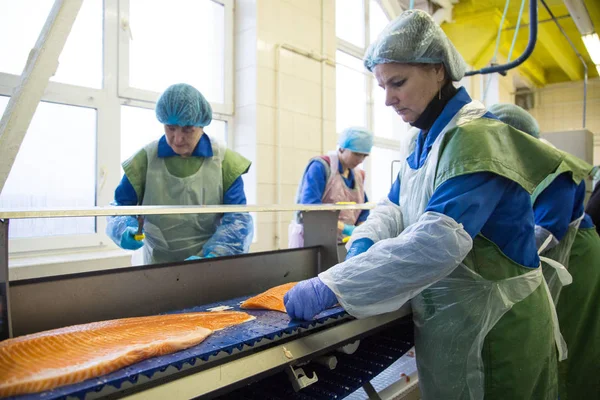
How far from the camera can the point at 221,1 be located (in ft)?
11.4

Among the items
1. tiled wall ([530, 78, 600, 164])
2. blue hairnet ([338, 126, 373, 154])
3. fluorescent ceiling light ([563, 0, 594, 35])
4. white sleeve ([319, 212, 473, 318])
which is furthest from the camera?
tiled wall ([530, 78, 600, 164])

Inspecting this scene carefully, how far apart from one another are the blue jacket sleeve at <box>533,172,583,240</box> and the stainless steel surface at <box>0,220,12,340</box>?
2184 mm

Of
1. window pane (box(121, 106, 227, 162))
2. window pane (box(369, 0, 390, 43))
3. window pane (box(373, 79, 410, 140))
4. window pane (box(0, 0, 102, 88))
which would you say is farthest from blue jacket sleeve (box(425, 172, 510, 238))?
window pane (box(369, 0, 390, 43))

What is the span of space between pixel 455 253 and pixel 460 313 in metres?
0.28

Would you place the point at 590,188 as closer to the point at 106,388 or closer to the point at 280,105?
the point at 280,105

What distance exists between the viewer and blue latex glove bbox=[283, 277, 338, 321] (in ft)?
3.85

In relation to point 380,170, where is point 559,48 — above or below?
above

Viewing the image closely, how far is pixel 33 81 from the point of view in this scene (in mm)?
1669

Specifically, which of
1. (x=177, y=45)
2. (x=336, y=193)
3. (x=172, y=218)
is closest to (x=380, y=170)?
(x=336, y=193)

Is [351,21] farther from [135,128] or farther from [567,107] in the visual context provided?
[567,107]

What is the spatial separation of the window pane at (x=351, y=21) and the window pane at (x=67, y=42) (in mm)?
2539

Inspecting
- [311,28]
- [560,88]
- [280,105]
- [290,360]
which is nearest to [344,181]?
[280,105]

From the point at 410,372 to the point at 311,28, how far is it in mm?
2946

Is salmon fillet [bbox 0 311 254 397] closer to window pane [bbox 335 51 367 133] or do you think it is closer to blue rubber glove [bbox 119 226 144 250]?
blue rubber glove [bbox 119 226 144 250]
